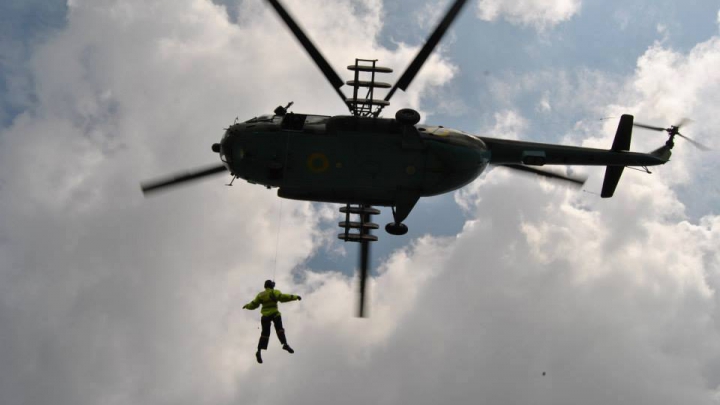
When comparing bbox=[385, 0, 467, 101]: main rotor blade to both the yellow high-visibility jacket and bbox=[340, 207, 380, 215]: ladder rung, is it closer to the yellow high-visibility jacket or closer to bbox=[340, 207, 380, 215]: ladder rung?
bbox=[340, 207, 380, 215]: ladder rung

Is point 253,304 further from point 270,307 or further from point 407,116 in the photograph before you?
point 407,116

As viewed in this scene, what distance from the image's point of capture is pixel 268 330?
18875mm

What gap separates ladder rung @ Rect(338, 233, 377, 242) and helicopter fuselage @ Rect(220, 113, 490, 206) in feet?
5.61

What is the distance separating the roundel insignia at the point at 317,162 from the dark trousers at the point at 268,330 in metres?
4.68

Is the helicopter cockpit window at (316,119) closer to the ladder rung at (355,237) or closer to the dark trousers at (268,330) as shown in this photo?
the ladder rung at (355,237)

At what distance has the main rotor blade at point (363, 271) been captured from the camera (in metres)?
19.6

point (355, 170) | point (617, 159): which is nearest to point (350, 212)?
point (355, 170)

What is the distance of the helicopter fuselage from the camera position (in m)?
18.1

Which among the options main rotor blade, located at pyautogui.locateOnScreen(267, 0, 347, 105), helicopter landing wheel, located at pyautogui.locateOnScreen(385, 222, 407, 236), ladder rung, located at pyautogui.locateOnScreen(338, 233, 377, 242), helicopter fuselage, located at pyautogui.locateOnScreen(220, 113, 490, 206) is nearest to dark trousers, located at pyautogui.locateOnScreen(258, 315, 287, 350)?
ladder rung, located at pyautogui.locateOnScreen(338, 233, 377, 242)

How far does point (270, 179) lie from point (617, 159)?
12.3 metres

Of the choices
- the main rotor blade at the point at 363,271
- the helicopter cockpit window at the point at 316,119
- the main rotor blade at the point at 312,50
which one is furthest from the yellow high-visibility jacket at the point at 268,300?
the main rotor blade at the point at 312,50

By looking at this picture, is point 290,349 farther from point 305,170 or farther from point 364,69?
point 364,69

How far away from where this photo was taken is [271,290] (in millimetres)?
18500

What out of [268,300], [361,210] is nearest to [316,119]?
[361,210]
